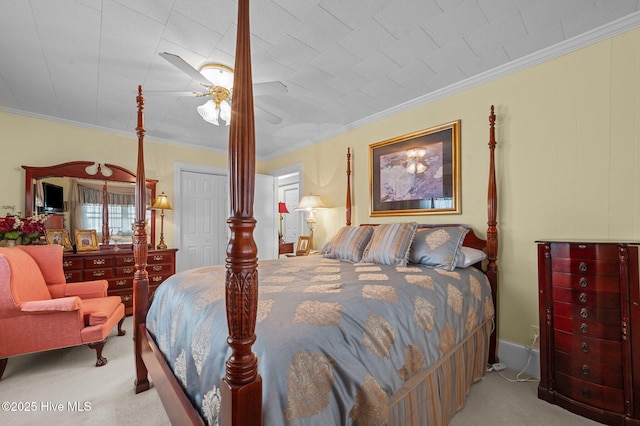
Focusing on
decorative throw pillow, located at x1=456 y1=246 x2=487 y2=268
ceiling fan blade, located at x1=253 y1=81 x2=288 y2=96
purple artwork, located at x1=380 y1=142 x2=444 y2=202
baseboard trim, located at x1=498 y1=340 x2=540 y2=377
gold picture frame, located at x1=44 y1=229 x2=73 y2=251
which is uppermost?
ceiling fan blade, located at x1=253 y1=81 x2=288 y2=96

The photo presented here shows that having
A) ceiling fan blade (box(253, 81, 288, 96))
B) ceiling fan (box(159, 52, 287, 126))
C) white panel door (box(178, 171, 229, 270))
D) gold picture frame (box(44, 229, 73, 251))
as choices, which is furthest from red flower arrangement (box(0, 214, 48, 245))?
ceiling fan blade (box(253, 81, 288, 96))

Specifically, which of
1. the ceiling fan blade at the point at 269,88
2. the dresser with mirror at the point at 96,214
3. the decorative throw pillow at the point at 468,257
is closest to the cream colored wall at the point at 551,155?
the decorative throw pillow at the point at 468,257

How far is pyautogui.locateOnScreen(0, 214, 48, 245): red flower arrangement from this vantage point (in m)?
2.71

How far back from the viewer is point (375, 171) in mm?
3393

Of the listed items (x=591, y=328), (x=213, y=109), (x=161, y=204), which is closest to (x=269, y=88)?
(x=213, y=109)

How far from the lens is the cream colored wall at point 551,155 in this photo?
189 centimetres

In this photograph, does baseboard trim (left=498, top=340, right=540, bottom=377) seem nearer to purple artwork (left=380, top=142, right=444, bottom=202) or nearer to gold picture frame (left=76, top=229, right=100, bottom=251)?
purple artwork (left=380, top=142, right=444, bottom=202)

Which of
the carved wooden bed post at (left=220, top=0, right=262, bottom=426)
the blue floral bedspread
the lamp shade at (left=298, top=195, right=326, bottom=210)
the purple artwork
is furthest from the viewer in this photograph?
the lamp shade at (left=298, top=195, right=326, bottom=210)

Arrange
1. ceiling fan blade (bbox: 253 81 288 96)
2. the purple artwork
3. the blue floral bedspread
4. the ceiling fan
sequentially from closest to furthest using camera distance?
the blue floral bedspread
ceiling fan blade (bbox: 253 81 288 96)
the ceiling fan
the purple artwork

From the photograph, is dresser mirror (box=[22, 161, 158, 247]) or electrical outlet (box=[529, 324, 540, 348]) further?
dresser mirror (box=[22, 161, 158, 247])

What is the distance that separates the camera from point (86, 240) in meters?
3.54

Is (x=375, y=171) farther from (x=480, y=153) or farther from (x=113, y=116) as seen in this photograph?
(x=113, y=116)

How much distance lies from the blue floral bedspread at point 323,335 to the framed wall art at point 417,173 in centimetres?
107

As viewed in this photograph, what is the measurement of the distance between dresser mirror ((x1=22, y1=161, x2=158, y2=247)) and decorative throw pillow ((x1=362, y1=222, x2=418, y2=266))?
335 cm
